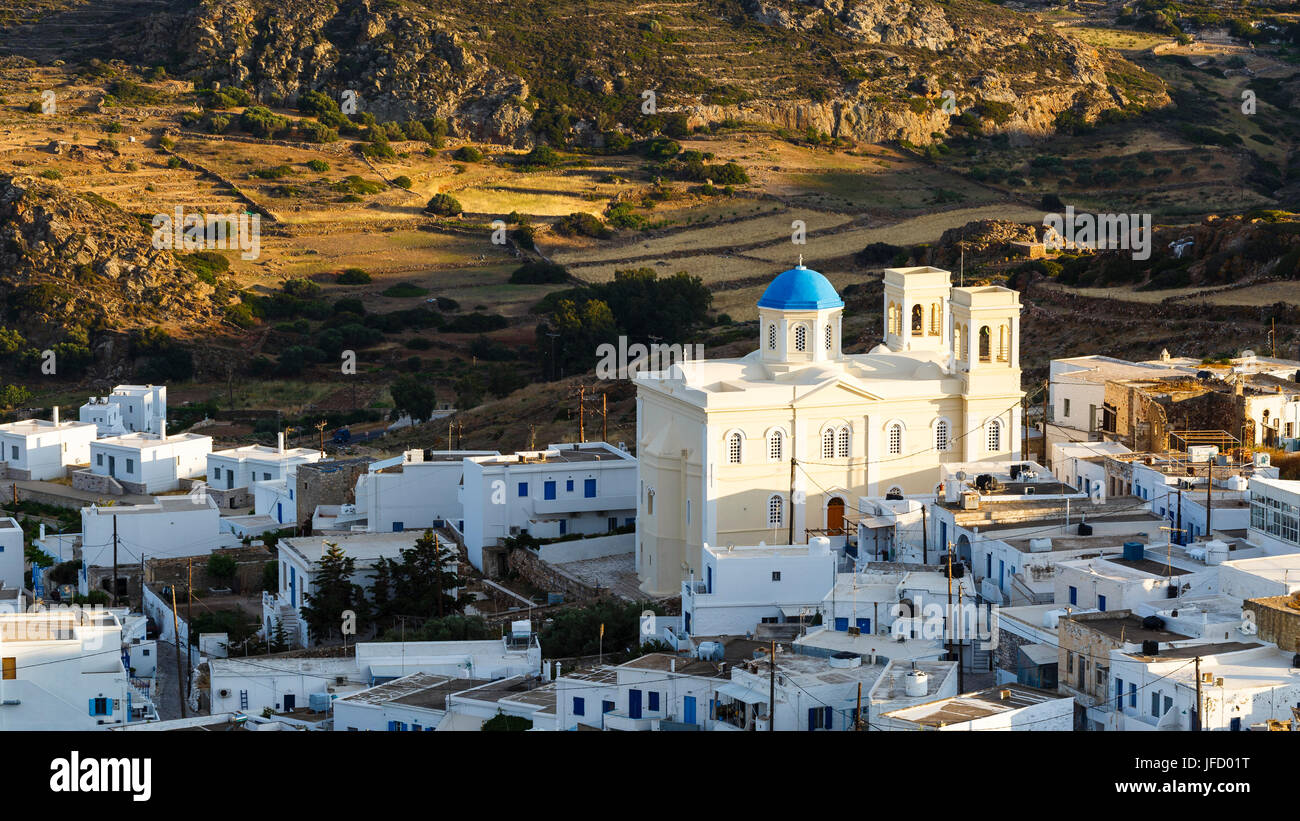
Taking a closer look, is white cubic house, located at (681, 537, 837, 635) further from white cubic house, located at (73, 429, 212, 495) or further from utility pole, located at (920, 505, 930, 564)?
white cubic house, located at (73, 429, 212, 495)

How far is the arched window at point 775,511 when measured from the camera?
136 ft

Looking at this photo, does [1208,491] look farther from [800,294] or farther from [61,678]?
[61,678]

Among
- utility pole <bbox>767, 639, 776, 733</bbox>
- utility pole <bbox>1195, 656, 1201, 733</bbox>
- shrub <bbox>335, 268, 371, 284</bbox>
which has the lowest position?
utility pole <bbox>767, 639, 776, 733</bbox>

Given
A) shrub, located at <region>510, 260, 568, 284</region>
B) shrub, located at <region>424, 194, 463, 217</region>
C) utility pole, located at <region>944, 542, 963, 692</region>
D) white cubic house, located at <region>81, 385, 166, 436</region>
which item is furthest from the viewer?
shrub, located at <region>424, 194, 463, 217</region>

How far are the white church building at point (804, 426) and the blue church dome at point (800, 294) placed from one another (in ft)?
0.12

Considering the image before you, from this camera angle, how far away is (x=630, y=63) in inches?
4754

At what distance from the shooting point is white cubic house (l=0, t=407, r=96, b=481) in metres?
64.4

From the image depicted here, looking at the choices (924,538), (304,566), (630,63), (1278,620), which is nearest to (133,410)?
(304,566)

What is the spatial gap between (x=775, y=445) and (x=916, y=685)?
14.4 meters

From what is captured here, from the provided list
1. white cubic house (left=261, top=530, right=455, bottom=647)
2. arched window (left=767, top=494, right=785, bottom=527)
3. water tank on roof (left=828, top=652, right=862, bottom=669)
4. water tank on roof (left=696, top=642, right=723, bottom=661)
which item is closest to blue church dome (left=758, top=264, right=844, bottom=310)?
arched window (left=767, top=494, right=785, bottom=527)

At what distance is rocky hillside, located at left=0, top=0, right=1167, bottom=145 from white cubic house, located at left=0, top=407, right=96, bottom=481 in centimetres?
5346

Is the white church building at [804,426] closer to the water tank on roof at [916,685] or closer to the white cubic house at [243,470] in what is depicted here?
the water tank on roof at [916,685]

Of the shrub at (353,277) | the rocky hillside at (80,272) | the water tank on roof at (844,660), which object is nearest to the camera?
the water tank on roof at (844,660)

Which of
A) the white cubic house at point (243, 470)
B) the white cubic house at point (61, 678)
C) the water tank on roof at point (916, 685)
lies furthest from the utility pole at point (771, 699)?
the white cubic house at point (243, 470)
